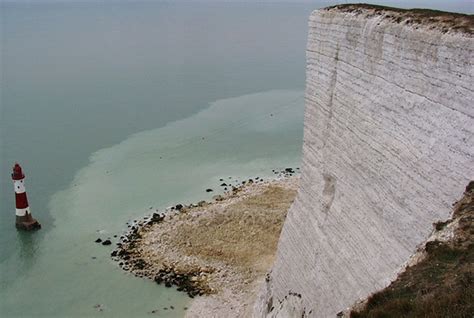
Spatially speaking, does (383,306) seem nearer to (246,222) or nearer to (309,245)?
(309,245)

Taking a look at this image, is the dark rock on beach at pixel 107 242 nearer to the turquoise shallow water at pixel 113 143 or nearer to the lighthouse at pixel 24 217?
the turquoise shallow water at pixel 113 143

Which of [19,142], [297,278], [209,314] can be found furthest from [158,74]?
[297,278]

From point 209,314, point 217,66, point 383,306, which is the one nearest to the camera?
point 383,306

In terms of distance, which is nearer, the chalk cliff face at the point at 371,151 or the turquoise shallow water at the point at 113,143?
the chalk cliff face at the point at 371,151

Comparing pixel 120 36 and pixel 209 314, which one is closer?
pixel 209 314

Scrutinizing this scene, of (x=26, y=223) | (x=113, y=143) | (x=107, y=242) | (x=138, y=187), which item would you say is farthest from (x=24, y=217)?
(x=113, y=143)

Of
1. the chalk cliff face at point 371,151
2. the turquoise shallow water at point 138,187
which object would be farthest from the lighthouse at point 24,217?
the chalk cliff face at point 371,151

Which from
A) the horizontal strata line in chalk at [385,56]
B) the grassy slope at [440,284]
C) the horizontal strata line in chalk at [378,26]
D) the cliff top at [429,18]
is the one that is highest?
the cliff top at [429,18]
